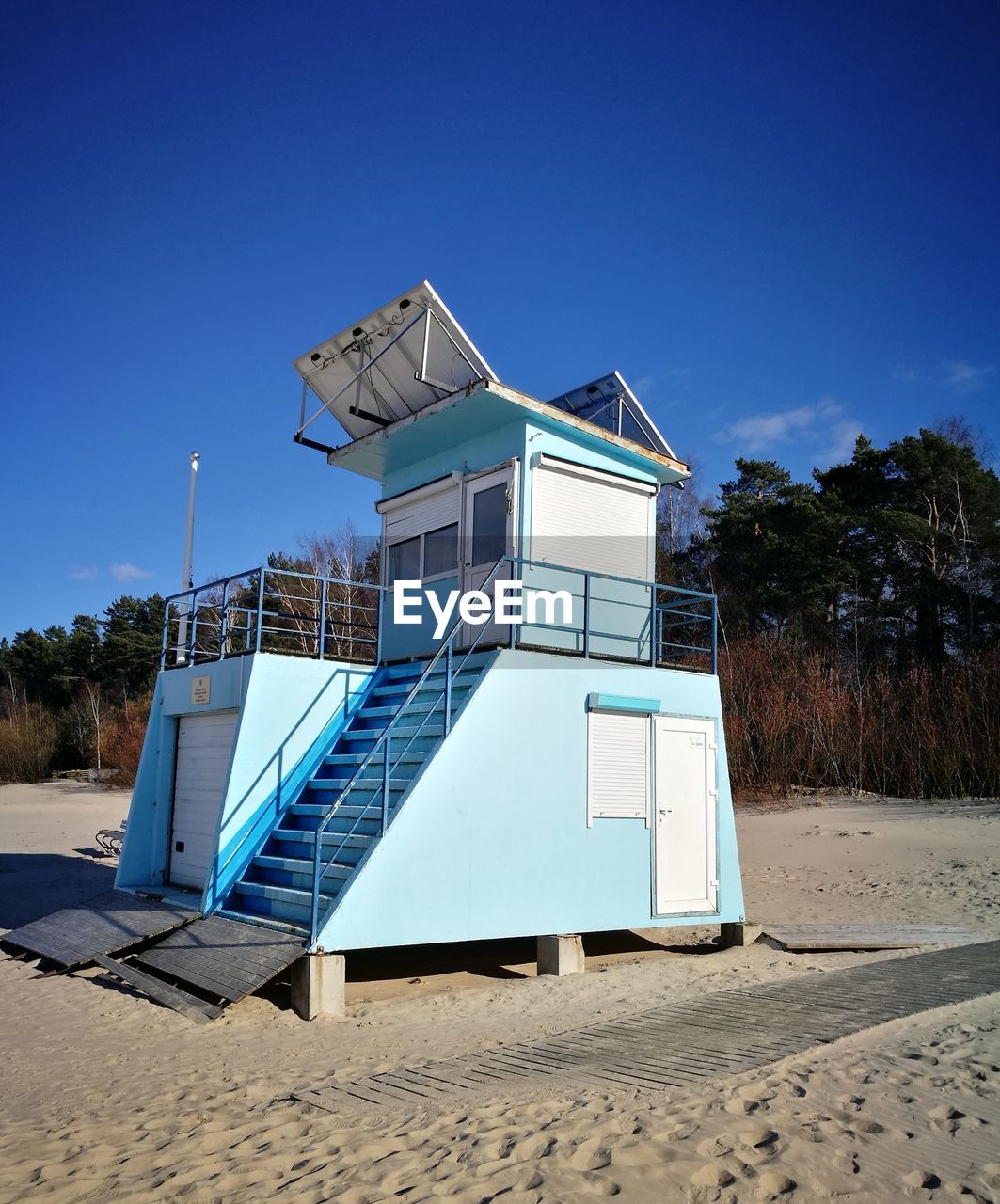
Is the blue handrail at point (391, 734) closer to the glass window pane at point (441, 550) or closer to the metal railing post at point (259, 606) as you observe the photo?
the glass window pane at point (441, 550)

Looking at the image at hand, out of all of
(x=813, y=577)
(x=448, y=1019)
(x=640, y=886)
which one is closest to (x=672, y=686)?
(x=640, y=886)

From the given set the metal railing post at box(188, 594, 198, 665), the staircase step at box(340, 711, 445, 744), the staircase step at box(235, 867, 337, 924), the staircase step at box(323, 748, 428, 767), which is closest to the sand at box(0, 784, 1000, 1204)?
the staircase step at box(235, 867, 337, 924)

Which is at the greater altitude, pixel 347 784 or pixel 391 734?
pixel 391 734

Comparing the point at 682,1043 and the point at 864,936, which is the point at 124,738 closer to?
the point at 864,936

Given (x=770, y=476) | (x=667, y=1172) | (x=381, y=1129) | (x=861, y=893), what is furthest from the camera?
(x=770, y=476)

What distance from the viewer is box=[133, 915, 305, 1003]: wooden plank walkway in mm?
8852

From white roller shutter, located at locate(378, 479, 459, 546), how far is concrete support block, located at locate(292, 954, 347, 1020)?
6502 millimetres

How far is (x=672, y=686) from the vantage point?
40.8 ft

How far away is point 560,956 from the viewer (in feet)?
35.5

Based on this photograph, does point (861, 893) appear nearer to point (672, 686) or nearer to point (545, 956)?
point (672, 686)

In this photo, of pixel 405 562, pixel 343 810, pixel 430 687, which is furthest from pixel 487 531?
pixel 343 810

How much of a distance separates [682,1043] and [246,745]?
6.28m

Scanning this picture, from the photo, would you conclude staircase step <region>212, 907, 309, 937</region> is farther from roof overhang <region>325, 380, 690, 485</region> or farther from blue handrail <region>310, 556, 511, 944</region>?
roof overhang <region>325, 380, 690, 485</region>

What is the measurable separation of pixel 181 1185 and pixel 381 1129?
3.86 feet
